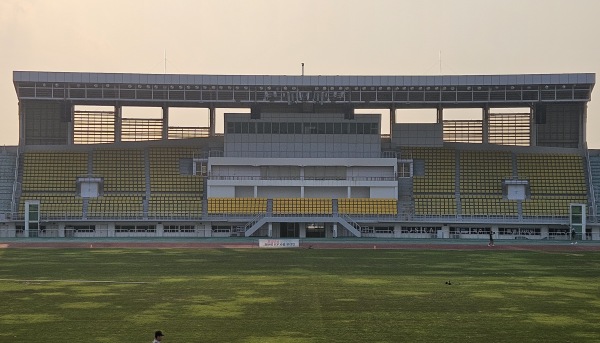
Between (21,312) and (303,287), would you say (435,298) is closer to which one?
(303,287)

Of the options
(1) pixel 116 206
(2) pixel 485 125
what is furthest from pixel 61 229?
(2) pixel 485 125

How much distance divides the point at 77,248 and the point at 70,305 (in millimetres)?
32729

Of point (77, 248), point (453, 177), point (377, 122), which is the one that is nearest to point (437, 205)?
point (453, 177)

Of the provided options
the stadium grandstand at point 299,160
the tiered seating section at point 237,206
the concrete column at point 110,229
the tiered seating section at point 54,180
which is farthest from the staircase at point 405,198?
the tiered seating section at point 54,180

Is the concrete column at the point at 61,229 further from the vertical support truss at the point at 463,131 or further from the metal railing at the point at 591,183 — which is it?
the metal railing at the point at 591,183

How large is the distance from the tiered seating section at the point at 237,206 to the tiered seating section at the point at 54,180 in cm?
1296

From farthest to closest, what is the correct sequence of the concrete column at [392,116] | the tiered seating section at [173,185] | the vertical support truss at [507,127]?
the vertical support truss at [507,127]
the concrete column at [392,116]
the tiered seating section at [173,185]

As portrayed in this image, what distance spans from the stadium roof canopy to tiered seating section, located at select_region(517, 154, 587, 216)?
711 centimetres

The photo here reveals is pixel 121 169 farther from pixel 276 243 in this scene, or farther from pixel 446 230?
pixel 446 230

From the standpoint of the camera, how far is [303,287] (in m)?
39.0

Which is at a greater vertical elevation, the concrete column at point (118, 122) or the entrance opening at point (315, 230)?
the concrete column at point (118, 122)

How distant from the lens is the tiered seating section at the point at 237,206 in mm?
84500

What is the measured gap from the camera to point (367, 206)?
85.6m

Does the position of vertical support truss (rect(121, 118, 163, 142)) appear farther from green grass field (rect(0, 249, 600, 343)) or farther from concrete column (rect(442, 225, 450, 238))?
green grass field (rect(0, 249, 600, 343))
